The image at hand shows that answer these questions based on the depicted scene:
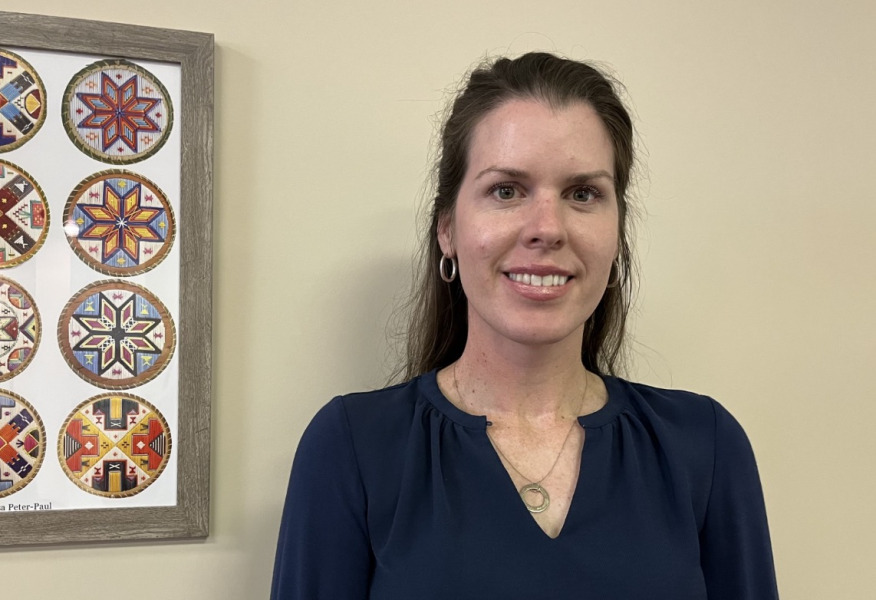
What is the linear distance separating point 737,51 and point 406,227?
0.72m

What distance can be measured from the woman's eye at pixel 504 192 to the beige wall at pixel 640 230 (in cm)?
37

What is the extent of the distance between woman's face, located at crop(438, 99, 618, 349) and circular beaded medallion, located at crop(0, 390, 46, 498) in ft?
2.28

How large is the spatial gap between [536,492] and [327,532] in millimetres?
269

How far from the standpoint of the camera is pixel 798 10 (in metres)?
1.53

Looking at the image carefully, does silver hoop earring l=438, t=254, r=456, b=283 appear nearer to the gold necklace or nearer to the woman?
the woman

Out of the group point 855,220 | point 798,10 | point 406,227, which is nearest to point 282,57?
point 406,227

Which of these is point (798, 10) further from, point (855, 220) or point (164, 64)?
point (164, 64)

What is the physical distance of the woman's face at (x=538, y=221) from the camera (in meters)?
0.98

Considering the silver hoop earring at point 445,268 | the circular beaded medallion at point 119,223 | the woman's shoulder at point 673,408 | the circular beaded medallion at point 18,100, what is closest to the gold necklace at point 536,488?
the woman's shoulder at point 673,408

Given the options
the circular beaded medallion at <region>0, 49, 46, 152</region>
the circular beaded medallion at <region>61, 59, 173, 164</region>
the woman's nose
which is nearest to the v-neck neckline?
the woman's nose

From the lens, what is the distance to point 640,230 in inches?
57.5

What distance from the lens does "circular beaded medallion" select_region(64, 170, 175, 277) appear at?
120cm

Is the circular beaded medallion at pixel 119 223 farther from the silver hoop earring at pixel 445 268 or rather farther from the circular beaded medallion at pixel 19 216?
the silver hoop earring at pixel 445 268

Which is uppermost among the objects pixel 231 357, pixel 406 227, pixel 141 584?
pixel 406 227
